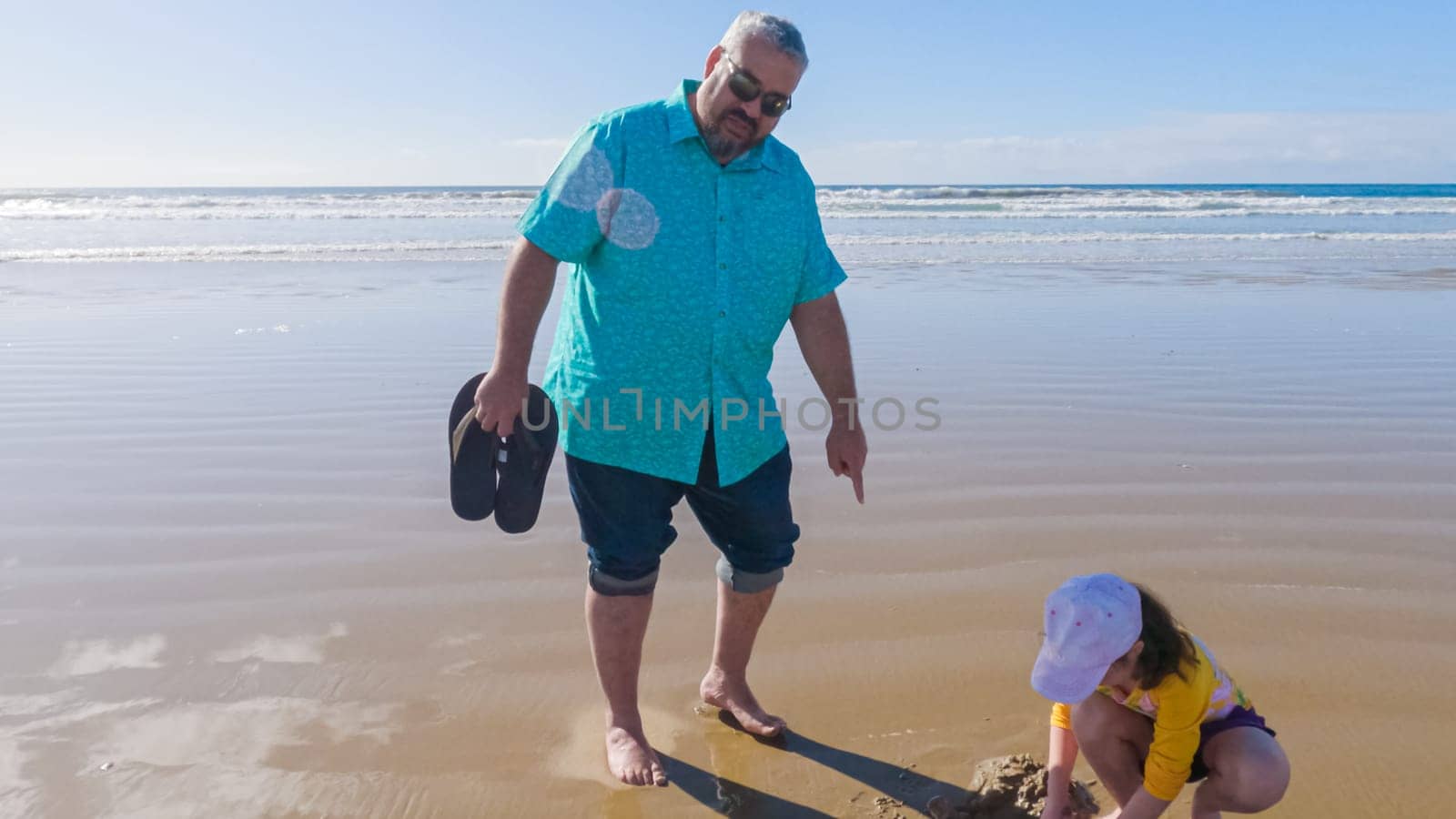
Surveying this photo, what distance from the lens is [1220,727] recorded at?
2.16 metres

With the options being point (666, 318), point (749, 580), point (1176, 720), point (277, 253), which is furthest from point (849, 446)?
point (277, 253)

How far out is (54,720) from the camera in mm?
2779

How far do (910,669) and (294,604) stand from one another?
6.61 ft

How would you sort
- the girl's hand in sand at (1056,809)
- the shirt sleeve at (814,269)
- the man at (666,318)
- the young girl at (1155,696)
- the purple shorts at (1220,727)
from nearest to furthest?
the young girl at (1155,696) → the purple shorts at (1220,727) → the girl's hand in sand at (1056,809) → the man at (666,318) → the shirt sleeve at (814,269)

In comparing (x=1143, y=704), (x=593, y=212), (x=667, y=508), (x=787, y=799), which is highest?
(x=593, y=212)

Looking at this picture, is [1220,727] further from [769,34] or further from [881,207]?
[881,207]

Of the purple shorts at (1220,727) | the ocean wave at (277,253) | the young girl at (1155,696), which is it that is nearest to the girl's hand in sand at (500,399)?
the young girl at (1155,696)

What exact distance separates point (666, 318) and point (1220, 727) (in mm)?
1477

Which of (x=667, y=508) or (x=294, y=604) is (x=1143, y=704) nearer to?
(x=667, y=508)

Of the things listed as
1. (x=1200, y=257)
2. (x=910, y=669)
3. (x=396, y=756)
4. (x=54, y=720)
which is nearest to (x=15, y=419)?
(x=54, y=720)

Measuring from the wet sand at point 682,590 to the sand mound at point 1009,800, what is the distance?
78 mm

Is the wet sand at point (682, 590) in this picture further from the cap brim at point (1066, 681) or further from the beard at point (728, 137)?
the beard at point (728, 137)

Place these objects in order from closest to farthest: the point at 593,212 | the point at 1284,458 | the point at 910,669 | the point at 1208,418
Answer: the point at 593,212 → the point at 910,669 → the point at 1284,458 → the point at 1208,418

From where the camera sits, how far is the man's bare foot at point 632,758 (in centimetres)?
256
